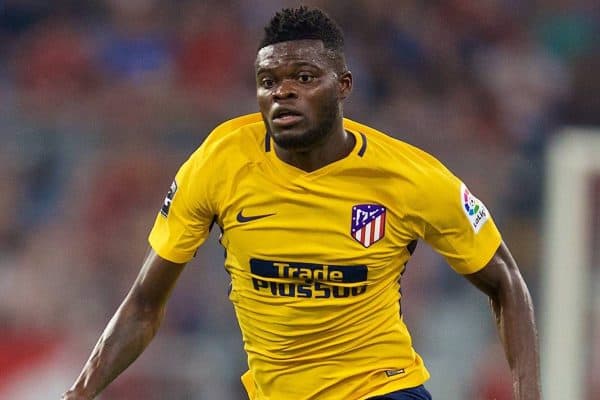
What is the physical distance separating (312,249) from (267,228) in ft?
0.47

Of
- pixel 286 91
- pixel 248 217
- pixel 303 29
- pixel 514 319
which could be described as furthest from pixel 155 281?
pixel 514 319

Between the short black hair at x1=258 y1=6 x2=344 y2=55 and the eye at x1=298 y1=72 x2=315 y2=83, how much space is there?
0.33ft

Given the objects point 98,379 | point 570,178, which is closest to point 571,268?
point 570,178

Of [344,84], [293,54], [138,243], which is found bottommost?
[138,243]

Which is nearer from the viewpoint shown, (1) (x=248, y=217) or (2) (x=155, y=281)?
(1) (x=248, y=217)

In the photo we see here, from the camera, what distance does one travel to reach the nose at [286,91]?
11.6 ft

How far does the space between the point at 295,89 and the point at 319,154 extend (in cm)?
27

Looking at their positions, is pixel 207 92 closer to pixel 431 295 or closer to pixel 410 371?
pixel 431 295

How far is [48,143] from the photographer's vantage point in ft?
21.5

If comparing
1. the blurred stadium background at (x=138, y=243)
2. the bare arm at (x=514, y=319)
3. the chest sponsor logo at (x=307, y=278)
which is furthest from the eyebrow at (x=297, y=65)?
the blurred stadium background at (x=138, y=243)

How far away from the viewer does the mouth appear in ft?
11.7

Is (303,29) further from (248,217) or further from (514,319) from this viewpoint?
(514,319)

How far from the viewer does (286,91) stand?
353cm

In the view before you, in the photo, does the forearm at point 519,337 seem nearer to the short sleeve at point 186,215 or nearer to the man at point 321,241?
the man at point 321,241
